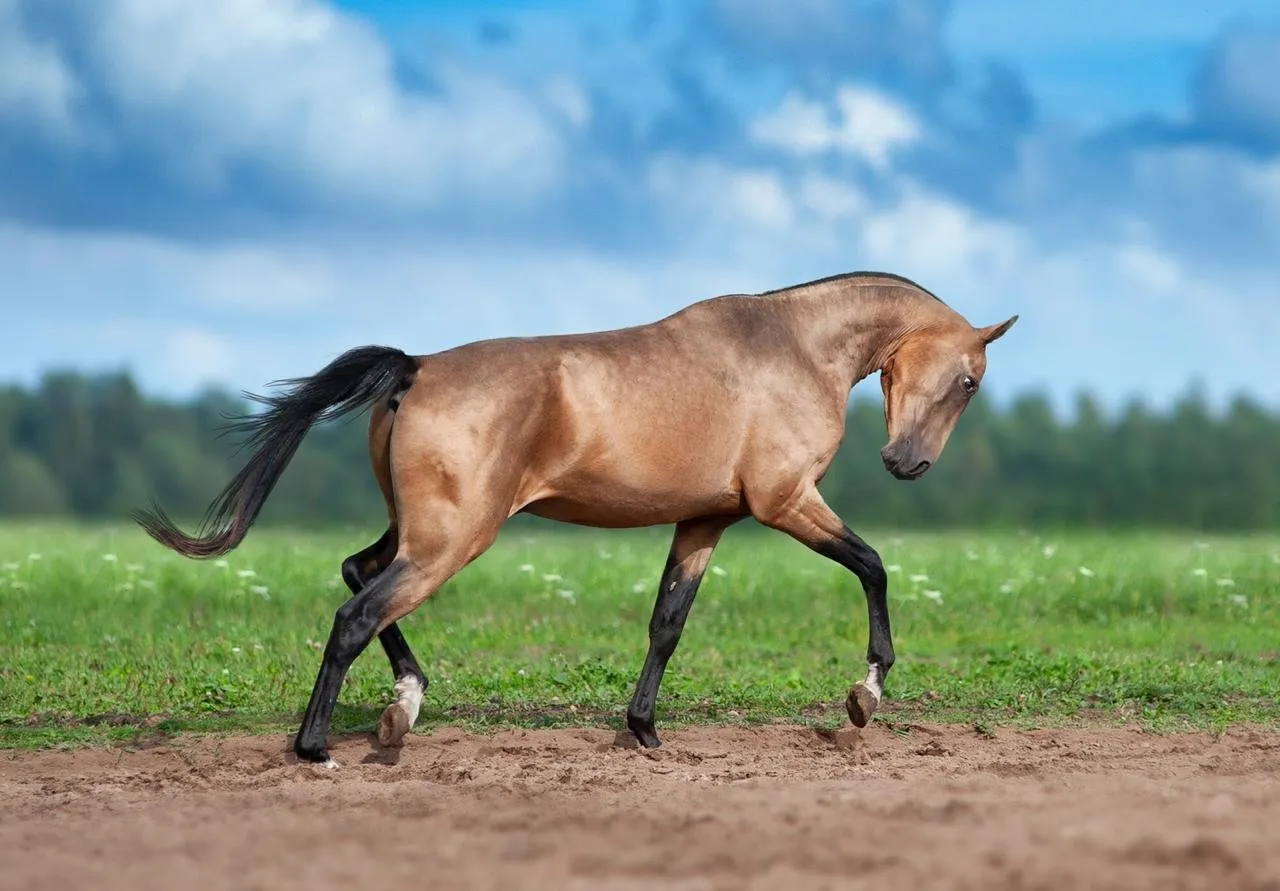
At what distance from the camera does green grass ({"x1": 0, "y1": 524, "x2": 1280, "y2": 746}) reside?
29.9 ft

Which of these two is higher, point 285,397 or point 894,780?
point 285,397

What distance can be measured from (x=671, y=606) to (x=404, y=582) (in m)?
1.62

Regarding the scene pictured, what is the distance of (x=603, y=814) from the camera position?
575cm

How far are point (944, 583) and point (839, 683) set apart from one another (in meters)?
5.09

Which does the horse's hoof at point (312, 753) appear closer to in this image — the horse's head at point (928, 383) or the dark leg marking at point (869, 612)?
the dark leg marking at point (869, 612)

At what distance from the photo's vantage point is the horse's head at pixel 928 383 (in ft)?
27.9

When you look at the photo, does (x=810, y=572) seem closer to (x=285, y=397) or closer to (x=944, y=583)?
(x=944, y=583)

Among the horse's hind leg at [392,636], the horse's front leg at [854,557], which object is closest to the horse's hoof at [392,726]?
the horse's hind leg at [392,636]

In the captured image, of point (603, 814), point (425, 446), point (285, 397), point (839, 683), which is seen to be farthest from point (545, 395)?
point (839, 683)

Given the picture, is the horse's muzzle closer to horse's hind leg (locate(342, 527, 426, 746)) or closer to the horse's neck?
the horse's neck

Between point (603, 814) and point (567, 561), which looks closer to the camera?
point (603, 814)

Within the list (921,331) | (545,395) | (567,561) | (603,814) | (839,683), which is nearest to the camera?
(603,814)

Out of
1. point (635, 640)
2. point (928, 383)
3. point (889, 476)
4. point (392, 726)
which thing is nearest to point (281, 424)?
point (392, 726)

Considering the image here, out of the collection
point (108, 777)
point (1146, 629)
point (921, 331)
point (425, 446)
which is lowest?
point (108, 777)
